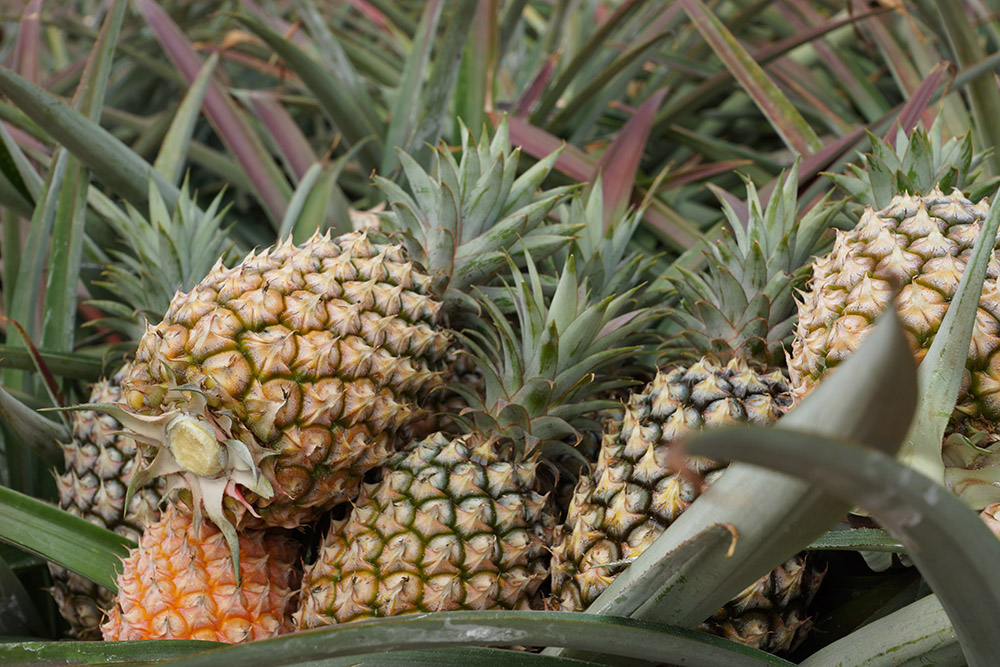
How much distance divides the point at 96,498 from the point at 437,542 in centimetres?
55

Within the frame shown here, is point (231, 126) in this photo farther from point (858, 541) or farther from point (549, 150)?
point (858, 541)

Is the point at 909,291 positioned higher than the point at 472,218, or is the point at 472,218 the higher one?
the point at 472,218

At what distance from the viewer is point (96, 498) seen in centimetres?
102

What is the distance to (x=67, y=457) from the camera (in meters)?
1.08

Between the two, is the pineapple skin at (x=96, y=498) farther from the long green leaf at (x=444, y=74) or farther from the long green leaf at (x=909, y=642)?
the long green leaf at (x=909, y=642)

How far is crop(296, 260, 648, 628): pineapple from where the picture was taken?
2.65ft

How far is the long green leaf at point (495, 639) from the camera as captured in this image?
0.50m

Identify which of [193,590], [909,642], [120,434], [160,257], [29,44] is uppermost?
[29,44]

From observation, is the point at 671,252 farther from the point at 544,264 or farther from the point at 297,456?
the point at 297,456

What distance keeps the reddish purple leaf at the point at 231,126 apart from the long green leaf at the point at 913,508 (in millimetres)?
1299

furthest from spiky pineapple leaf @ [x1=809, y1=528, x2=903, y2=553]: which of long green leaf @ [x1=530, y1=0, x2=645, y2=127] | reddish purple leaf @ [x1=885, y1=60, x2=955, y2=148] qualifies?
long green leaf @ [x1=530, y1=0, x2=645, y2=127]

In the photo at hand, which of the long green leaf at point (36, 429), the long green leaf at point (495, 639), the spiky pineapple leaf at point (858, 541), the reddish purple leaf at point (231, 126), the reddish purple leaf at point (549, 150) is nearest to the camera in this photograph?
the long green leaf at point (495, 639)

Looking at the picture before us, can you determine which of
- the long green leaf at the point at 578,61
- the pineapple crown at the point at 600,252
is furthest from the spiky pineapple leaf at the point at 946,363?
the long green leaf at the point at 578,61

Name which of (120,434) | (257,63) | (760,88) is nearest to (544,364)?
(120,434)
